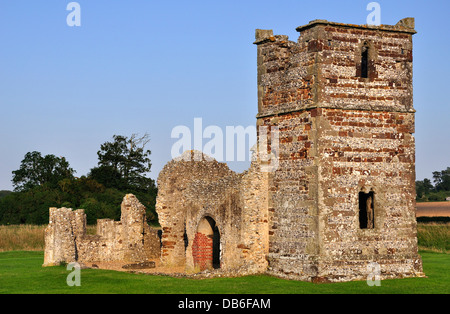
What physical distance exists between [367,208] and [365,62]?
3.86 meters

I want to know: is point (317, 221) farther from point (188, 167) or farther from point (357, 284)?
point (188, 167)

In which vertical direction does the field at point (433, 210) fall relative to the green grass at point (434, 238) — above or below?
above

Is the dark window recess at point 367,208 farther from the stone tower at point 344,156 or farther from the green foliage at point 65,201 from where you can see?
the green foliage at point 65,201

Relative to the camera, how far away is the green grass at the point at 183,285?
1628 centimetres

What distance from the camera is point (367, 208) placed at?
18688mm

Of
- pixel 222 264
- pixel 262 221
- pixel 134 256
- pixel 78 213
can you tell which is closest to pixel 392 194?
pixel 262 221

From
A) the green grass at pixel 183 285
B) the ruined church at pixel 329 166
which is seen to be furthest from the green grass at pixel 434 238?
the ruined church at pixel 329 166

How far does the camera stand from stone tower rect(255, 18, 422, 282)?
58.9ft

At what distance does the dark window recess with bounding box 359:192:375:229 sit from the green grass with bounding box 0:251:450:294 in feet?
5.30

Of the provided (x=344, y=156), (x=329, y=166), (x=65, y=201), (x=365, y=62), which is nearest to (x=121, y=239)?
(x=329, y=166)

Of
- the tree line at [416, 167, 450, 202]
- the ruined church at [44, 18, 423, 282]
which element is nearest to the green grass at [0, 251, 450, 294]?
the ruined church at [44, 18, 423, 282]

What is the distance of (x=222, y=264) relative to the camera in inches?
788

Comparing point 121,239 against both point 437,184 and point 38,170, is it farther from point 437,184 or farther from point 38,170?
point 437,184

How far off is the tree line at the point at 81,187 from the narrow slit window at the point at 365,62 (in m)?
26.0
